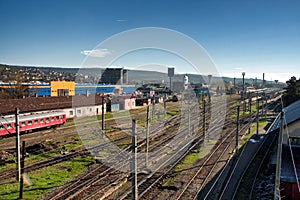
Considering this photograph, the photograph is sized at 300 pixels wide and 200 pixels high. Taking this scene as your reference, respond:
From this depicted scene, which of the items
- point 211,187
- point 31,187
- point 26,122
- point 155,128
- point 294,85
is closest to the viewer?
point 31,187

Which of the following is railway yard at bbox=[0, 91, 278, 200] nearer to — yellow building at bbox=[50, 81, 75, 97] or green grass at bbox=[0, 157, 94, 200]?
green grass at bbox=[0, 157, 94, 200]

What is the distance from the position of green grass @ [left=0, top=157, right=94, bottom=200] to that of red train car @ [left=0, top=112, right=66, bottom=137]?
18.2ft

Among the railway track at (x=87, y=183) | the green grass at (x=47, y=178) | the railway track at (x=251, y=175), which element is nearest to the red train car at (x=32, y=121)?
the green grass at (x=47, y=178)

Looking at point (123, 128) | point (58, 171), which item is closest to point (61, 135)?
point (123, 128)

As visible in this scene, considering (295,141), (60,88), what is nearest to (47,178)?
(295,141)

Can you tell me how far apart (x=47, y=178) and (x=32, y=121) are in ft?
28.5

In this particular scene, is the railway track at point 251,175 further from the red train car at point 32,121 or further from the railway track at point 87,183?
the red train car at point 32,121

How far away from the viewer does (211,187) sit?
938cm

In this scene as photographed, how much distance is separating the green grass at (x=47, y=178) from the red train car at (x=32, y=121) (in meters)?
5.54

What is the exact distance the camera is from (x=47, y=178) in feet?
31.1

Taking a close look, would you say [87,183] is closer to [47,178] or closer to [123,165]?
[47,178]

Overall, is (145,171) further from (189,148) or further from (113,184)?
(189,148)

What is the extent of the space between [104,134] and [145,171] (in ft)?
23.4

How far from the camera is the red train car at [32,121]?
15.2 m
